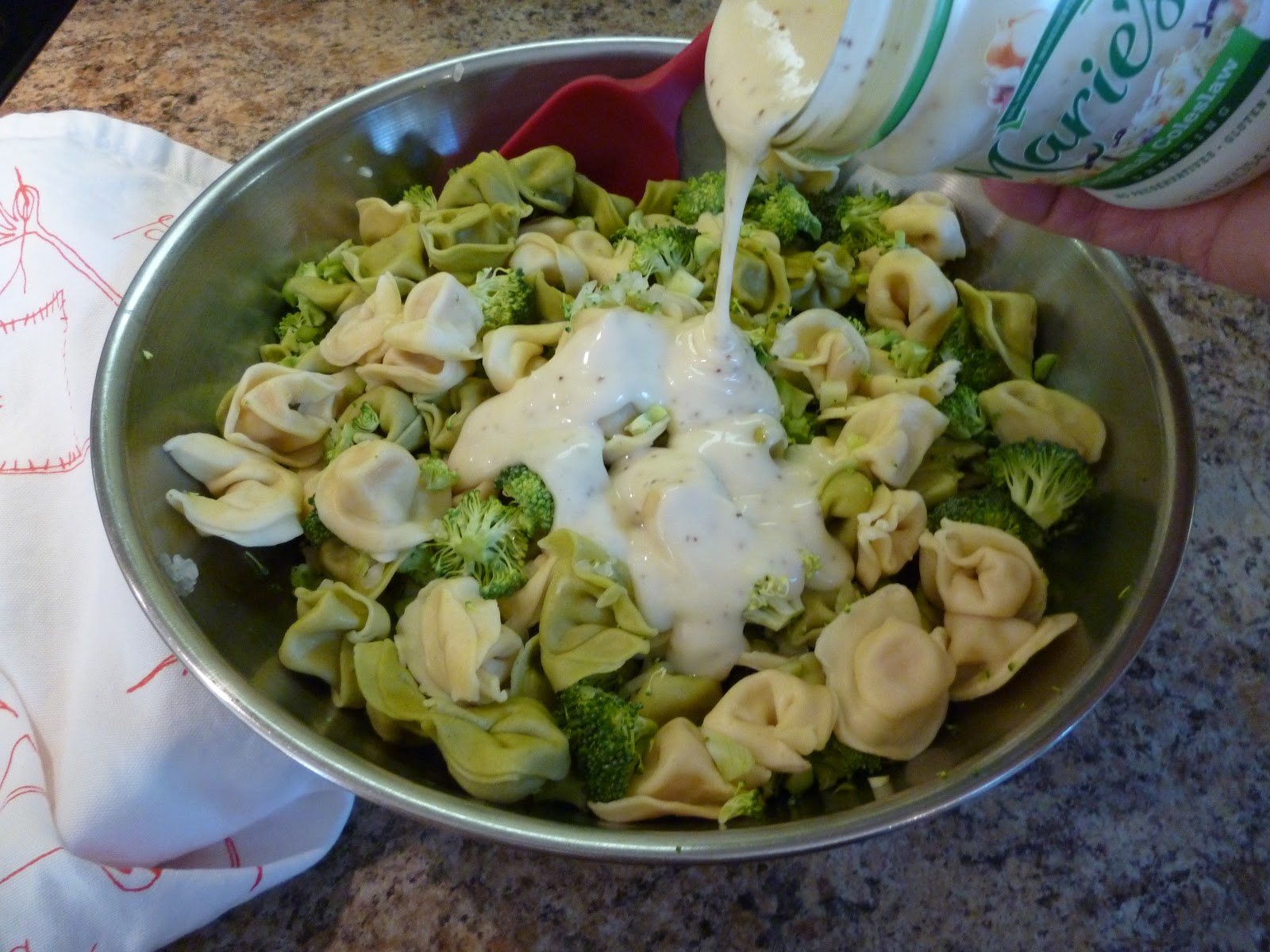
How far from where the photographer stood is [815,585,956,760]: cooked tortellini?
1107mm

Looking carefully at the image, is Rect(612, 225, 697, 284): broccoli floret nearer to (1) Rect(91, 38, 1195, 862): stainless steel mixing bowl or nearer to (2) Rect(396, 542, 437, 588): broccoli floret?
(1) Rect(91, 38, 1195, 862): stainless steel mixing bowl

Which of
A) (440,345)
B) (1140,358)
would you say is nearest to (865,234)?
(1140,358)

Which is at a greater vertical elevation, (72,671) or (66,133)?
(66,133)

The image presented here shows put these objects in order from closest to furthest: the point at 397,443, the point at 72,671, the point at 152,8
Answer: the point at 72,671, the point at 397,443, the point at 152,8

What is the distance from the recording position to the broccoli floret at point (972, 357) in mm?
1503

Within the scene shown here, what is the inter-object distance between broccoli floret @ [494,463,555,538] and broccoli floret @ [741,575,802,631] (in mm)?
302

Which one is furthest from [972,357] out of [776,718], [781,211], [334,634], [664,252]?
[334,634]

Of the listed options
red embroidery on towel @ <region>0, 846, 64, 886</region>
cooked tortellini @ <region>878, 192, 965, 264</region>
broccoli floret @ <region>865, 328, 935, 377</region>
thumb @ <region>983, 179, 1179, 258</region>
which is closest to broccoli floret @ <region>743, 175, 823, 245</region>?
cooked tortellini @ <region>878, 192, 965, 264</region>

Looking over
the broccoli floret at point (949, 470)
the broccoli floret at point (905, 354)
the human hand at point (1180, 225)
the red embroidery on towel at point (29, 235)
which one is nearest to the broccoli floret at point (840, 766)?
the broccoli floret at point (949, 470)

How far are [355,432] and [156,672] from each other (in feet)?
1.43

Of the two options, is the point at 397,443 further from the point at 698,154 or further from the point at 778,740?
the point at 698,154

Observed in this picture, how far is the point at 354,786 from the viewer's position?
0.98m

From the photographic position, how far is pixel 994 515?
1293mm

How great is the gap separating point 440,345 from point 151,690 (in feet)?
2.07
